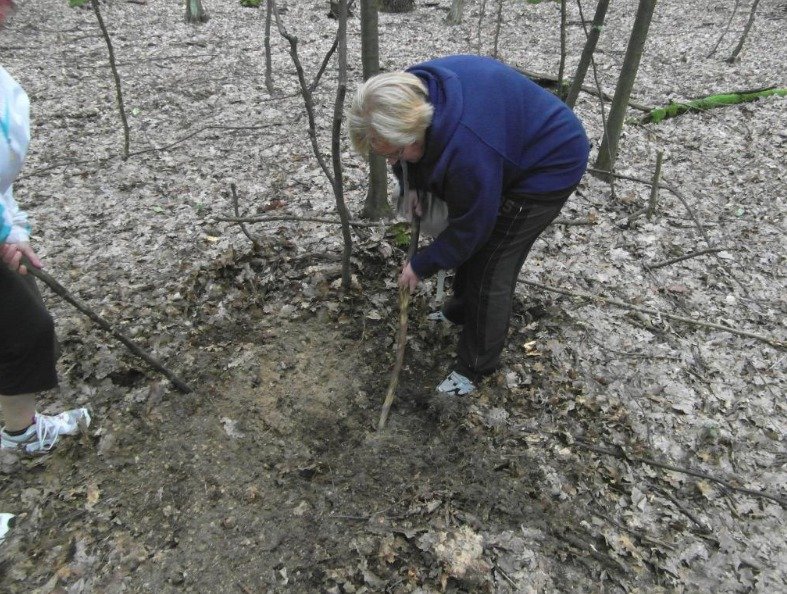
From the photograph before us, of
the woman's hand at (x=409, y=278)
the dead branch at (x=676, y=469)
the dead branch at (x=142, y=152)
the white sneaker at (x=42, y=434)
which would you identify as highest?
the woman's hand at (x=409, y=278)

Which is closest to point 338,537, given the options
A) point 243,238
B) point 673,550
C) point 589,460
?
point 589,460

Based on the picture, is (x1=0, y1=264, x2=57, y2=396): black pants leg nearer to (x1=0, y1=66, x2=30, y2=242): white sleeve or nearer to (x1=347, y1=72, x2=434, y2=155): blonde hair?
(x1=0, y1=66, x2=30, y2=242): white sleeve

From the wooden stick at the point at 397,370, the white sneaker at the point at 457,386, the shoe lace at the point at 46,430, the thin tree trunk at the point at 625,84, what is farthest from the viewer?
the thin tree trunk at the point at 625,84

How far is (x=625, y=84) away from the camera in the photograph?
4.82 m

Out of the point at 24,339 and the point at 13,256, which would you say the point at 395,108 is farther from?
the point at 24,339

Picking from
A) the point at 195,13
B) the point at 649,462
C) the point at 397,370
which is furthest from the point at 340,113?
the point at 195,13

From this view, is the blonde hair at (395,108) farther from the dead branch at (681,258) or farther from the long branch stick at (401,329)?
the dead branch at (681,258)

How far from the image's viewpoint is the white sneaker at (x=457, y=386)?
3.11m

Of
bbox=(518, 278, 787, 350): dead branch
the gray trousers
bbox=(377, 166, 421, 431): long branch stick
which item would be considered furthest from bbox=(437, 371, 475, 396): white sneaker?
bbox=(518, 278, 787, 350): dead branch

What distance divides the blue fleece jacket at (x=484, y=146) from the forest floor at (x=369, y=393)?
3.79 ft

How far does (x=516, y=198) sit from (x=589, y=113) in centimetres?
462

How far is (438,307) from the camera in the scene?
3666 mm

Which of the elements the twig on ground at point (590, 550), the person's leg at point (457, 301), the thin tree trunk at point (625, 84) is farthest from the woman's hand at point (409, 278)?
the thin tree trunk at point (625, 84)

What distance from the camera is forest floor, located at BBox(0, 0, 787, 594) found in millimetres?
2367
